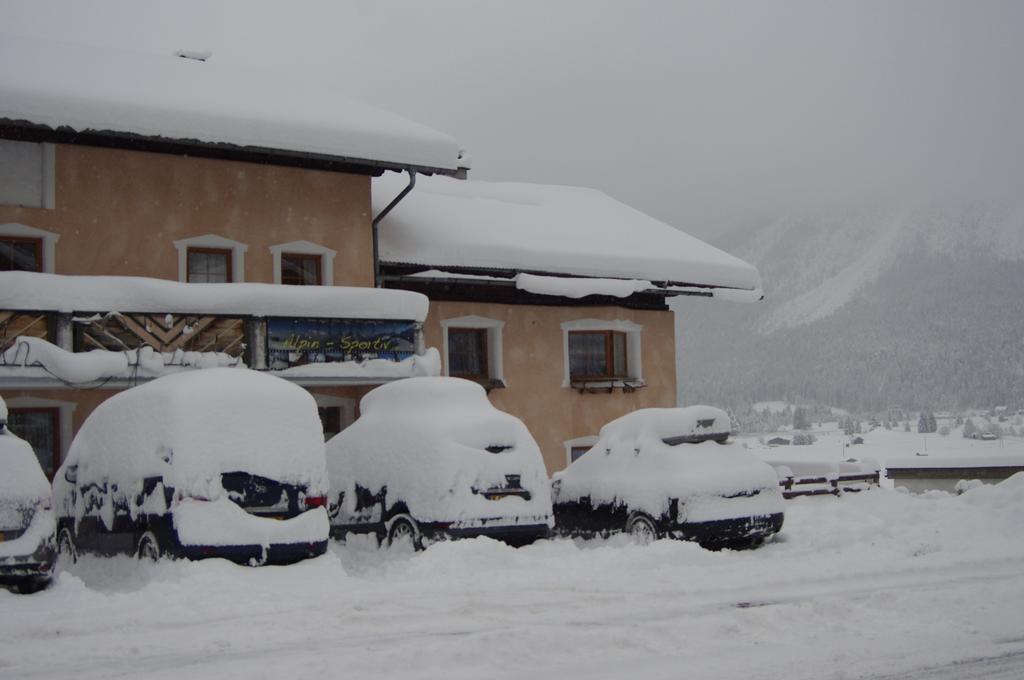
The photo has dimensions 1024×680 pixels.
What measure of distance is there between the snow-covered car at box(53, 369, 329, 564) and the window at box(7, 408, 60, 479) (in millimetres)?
4556

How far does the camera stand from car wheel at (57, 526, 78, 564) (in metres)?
12.1

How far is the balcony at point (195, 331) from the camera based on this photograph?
14117 millimetres

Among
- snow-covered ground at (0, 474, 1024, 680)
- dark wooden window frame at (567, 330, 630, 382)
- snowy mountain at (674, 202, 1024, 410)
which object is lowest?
snow-covered ground at (0, 474, 1024, 680)

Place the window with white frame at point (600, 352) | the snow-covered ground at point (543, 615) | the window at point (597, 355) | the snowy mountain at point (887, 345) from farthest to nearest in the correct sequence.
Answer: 1. the snowy mountain at point (887, 345)
2. the window at point (597, 355)
3. the window with white frame at point (600, 352)
4. the snow-covered ground at point (543, 615)

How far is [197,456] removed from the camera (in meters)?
10.6

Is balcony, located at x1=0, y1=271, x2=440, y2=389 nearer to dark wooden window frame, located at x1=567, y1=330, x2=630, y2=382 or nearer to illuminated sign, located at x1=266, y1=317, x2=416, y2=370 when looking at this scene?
illuminated sign, located at x1=266, y1=317, x2=416, y2=370

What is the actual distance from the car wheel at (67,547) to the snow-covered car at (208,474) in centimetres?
17

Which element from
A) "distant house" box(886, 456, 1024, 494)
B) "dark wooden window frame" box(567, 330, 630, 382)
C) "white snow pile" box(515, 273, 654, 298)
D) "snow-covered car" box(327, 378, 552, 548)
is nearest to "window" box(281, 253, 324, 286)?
"white snow pile" box(515, 273, 654, 298)

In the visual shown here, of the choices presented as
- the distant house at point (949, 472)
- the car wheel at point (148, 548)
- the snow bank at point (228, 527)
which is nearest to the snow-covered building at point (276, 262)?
the car wheel at point (148, 548)

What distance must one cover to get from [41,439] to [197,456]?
6.62m

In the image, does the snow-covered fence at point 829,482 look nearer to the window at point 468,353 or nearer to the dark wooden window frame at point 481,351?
the dark wooden window frame at point 481,351

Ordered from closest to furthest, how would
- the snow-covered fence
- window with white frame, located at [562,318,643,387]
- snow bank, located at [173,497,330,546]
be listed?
snow bank, located at [173,497,330,546] < the snow-covered fence < window with white frame, located at [562,318,643,387]

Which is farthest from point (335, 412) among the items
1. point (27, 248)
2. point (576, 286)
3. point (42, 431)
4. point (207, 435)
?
point (207, 435)

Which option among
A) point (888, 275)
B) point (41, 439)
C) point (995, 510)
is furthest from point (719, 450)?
point (888, 275)
